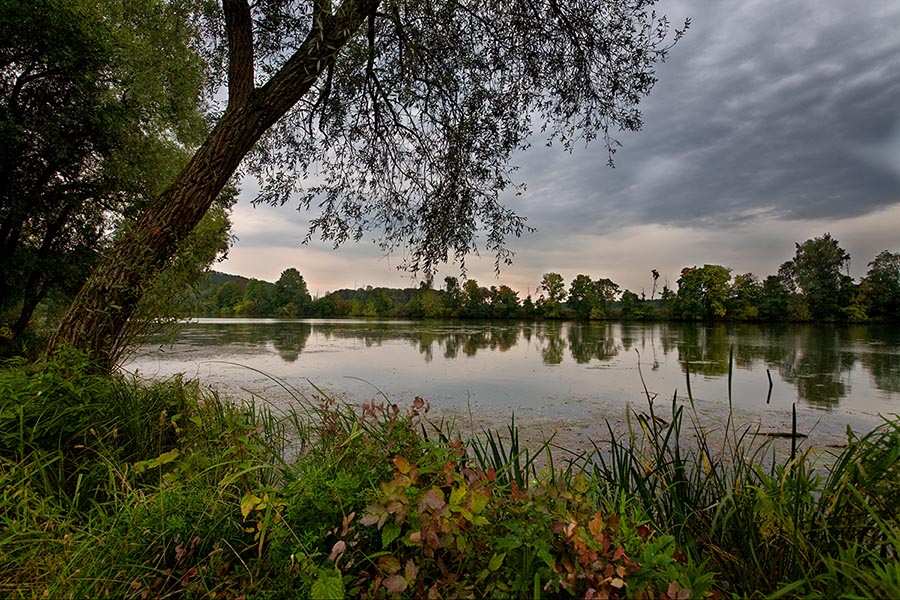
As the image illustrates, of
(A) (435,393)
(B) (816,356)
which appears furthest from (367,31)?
(B) (816,356)

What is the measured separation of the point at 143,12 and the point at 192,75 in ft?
9.06

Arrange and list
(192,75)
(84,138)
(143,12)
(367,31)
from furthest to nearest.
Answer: (84,138) → (143,12) → (192,75) → (367,31)

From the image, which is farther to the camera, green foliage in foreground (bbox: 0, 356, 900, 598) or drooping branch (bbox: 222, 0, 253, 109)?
drooping branch (bbox: 222, 0, 253, 109)

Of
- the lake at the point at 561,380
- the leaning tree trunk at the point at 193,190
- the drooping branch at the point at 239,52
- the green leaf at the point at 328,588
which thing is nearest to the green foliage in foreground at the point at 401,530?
the green leaf at the point at 328,588

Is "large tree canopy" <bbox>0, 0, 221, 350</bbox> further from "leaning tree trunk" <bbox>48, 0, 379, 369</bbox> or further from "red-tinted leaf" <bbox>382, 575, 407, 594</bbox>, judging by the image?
"red-tinted leaf" <bbox>382, 575, 407, 594</bbox>

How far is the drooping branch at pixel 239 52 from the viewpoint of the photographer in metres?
2.93

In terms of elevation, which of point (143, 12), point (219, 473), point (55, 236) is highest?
point (143, 12)

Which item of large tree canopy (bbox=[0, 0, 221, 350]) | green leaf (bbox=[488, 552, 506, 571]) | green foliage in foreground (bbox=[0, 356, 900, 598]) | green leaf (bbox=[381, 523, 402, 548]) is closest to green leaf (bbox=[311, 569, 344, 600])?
green foliage in foreground (bbox=[0, 356, 900, 598])

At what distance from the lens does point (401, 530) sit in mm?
1110

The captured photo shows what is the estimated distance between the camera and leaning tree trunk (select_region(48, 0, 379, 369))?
255cm

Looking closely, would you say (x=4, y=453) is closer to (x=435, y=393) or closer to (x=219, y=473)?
(x=219, y=473)

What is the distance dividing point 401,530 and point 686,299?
46924 mm

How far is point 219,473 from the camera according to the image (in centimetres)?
183

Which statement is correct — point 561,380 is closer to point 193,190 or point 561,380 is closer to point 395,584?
point 193,190
